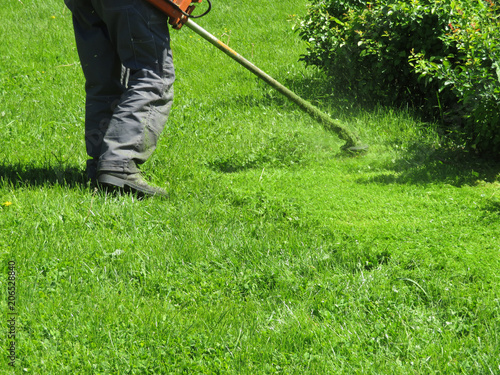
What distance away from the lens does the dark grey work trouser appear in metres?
3.83

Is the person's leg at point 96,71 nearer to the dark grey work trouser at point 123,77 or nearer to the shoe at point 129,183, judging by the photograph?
the dark grey work trouser at point 123,77

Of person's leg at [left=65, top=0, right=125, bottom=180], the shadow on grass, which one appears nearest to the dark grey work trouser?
person's leg at [left=65, top=0, right=125, bottom=180]

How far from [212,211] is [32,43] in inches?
225

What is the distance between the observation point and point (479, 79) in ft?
13.7

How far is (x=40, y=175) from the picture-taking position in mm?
4273

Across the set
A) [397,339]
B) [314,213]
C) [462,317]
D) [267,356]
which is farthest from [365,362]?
[314,213]

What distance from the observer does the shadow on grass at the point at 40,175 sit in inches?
162

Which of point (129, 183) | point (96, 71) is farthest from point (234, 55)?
point (129, 183)

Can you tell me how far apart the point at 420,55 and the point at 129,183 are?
96.4 inches

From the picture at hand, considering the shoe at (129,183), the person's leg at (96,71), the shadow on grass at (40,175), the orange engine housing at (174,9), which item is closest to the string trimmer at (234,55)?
the orange engine housing at (174,9)

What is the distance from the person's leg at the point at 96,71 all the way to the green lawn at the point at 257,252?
34 cm

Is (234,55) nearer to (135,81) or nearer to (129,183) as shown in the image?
(135,81)

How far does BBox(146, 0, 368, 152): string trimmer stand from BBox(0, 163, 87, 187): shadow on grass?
4.28 feet

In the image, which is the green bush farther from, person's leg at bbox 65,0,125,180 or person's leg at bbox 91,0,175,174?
person's leg at bbox 65,0,125,180
